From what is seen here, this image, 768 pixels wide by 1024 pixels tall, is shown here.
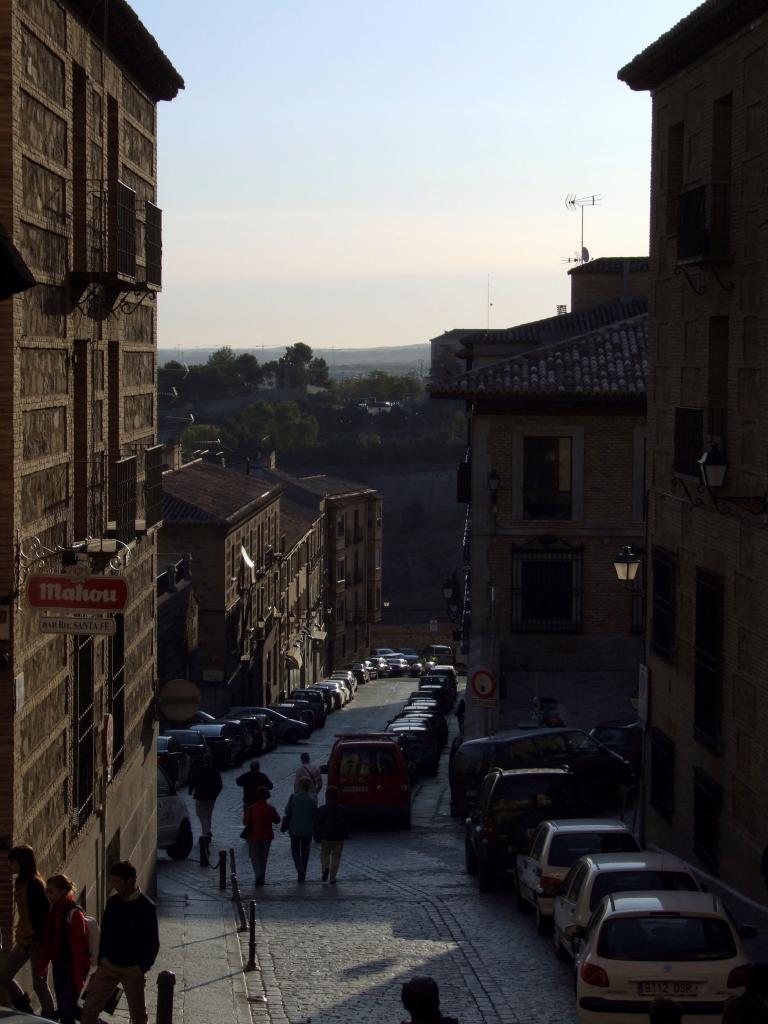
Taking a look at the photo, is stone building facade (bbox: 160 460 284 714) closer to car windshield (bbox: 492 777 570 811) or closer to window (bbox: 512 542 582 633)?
window (bbox: 512 542 582 633)

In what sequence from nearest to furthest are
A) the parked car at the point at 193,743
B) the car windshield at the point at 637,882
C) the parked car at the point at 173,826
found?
the car windshield at the point at 637,882 < the parked car at the point at 173,826 < the parked car at the point at 193,743

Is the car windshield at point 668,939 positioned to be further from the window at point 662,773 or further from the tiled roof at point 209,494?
the tiled roof at point 209,494

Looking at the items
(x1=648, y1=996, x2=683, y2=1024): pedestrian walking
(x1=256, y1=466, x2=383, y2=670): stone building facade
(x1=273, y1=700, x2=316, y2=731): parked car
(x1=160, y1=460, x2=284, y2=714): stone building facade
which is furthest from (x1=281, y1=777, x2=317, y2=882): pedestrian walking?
(x1=256, y1=466, x2=383, y2=670): stone building facade

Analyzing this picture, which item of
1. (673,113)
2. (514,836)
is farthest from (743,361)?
(514,836)

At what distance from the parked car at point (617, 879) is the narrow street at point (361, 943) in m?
0.91

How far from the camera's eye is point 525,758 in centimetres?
3044

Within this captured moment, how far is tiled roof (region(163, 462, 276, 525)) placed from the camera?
6531cm

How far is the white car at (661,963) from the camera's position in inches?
518

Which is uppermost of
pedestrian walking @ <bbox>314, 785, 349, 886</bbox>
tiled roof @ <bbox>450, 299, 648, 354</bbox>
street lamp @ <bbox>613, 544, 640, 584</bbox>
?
tiled roof @ <bbox>450, 299, 648, 354</bbox>

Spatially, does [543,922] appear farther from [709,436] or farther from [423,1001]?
[423,1001]

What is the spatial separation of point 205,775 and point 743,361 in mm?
11281

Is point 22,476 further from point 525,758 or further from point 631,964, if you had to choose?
point 525,758

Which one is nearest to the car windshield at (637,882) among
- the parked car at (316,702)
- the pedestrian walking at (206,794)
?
the pedestrian walking at (206,794)

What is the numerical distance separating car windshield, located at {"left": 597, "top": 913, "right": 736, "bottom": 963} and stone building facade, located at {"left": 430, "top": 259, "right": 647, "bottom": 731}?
81.7ft
